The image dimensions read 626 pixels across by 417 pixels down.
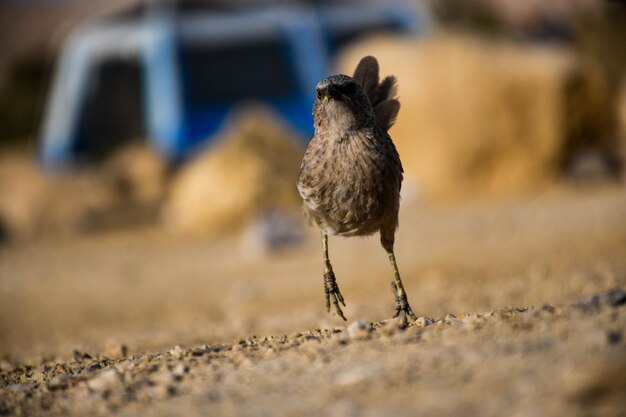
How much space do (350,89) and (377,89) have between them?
821 mm

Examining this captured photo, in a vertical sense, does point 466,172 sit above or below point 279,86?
below

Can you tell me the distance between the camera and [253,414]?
2844 millimetres

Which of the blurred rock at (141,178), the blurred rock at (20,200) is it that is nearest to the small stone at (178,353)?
the blurred rock at (20,200)

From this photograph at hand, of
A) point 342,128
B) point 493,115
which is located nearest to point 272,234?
point 493,115

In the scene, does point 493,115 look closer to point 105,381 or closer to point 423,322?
point 423,322

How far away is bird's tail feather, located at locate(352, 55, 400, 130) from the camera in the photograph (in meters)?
5.43

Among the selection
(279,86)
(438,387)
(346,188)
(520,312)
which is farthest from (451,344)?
(279,86)

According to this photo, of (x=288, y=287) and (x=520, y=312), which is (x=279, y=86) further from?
(x=520, y=312)

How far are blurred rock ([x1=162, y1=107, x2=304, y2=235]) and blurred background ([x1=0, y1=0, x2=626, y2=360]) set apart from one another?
1.2 inches

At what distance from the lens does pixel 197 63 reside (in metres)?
17.0

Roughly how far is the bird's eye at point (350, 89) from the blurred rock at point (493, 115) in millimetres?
8205

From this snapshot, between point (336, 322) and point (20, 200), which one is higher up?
point (20, 200)

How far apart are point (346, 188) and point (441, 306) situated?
181 centimetres

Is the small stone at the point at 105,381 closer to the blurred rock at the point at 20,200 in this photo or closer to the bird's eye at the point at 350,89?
the bird's eye at the point at 350,89
